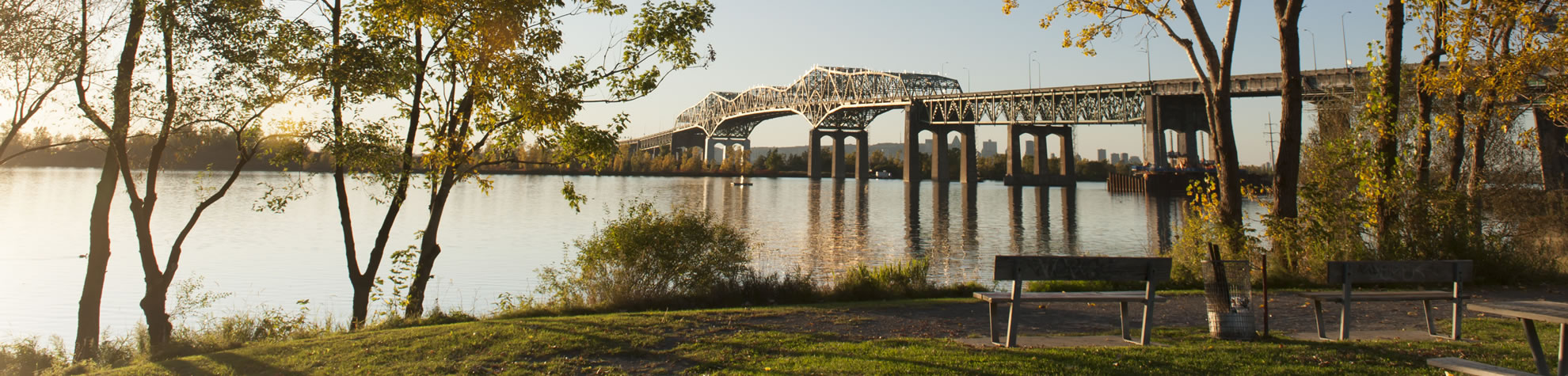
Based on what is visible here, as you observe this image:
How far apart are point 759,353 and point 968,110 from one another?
316 feet

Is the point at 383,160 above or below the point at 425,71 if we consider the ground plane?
below

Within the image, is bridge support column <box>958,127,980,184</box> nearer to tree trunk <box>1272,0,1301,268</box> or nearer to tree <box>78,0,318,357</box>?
tree trunk <box>1272,0,1301,268</box>

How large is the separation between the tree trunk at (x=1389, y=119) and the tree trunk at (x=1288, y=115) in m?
1.01

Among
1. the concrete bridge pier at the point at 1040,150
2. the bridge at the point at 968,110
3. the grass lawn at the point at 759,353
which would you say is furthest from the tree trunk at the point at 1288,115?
the concrete bridge pier at the point at 1040,150

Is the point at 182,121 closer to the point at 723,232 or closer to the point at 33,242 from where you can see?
the point at 723,232

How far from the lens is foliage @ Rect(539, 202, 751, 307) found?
1073 centimetres

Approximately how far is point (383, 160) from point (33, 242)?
22.9 meters

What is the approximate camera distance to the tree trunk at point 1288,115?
1130 cm

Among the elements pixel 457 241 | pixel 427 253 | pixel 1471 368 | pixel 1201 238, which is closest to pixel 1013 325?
pixel 1471 368

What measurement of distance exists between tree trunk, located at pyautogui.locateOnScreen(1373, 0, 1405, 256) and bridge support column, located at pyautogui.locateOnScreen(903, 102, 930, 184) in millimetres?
87730

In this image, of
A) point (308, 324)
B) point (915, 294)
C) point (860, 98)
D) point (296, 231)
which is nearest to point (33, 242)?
point (296, 231)

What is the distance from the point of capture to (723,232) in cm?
1216

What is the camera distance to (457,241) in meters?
25.9

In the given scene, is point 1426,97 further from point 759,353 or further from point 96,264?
point 96,264
